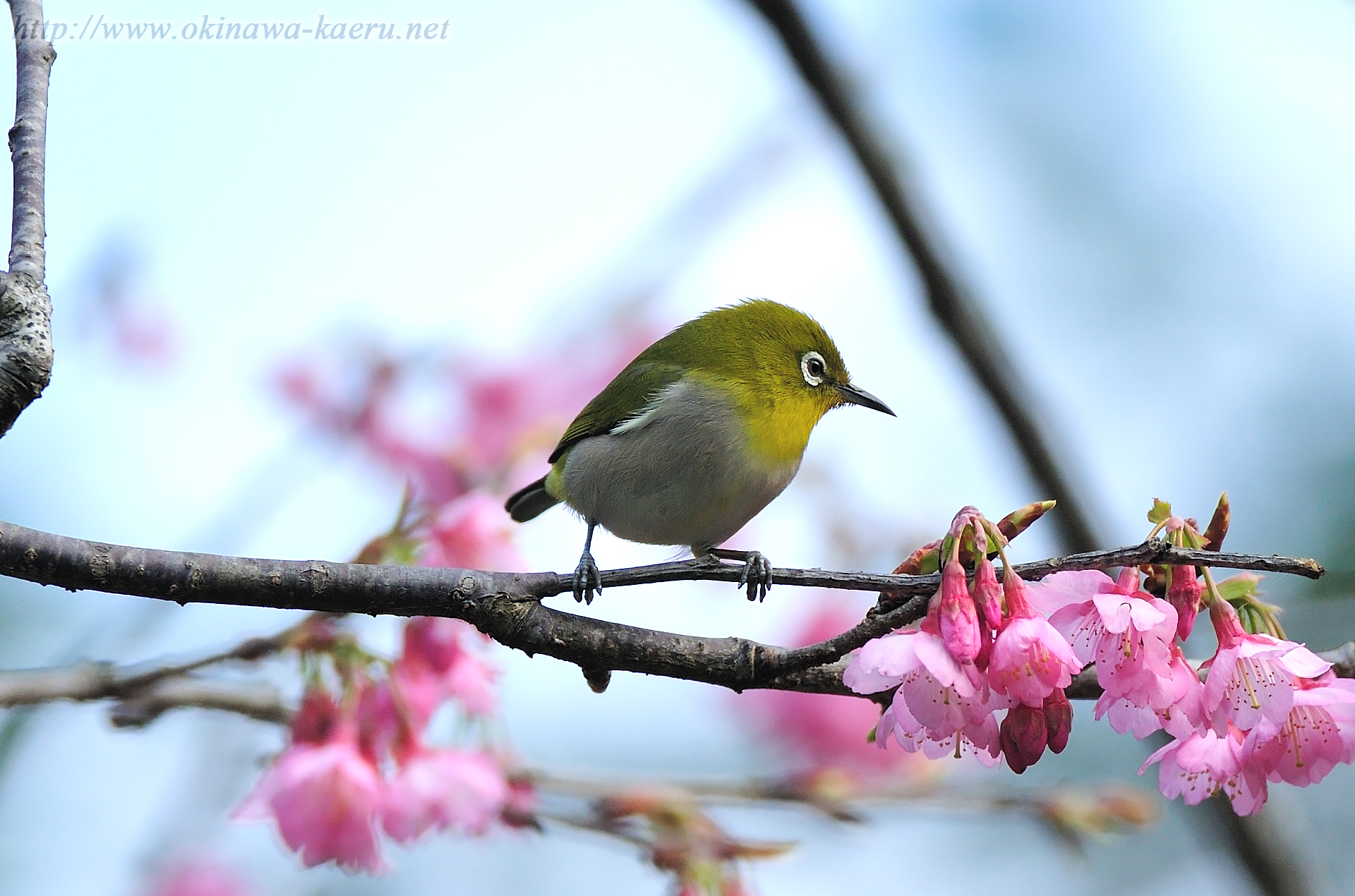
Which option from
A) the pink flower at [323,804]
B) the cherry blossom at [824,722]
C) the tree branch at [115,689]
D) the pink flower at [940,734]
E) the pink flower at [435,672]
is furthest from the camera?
the cherry blossom at [824,722]

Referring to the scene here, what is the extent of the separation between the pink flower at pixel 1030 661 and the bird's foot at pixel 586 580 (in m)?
1.15

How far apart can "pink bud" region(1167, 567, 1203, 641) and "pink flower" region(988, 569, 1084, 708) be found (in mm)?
202

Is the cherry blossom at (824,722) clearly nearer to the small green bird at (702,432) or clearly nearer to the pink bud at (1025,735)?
the small green bird at (702,432)

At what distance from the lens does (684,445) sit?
310 centimetres

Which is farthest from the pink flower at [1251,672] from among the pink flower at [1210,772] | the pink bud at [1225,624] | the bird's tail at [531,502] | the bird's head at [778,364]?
the bird's tail at [531,502]

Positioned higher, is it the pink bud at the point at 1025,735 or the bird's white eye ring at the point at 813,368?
the bird's white eye ring at the point at 813,368

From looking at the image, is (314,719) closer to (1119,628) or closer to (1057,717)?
(1057,717)

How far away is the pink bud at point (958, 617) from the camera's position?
1.51m

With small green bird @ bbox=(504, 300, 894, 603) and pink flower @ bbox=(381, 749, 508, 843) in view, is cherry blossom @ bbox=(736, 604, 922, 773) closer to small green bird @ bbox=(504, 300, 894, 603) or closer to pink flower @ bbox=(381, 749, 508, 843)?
small green bird @ bbox=(504, 300, 894, 603)

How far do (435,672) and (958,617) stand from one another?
5.27 ft

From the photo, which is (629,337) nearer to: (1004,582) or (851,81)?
(851,81)

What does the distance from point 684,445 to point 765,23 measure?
1.16 meters

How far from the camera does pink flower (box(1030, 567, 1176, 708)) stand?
1.55m

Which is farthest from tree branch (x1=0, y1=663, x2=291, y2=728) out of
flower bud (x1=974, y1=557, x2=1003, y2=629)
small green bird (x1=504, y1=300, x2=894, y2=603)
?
flower bud (x1=974, y1=557, x2=1003, y2=629)
